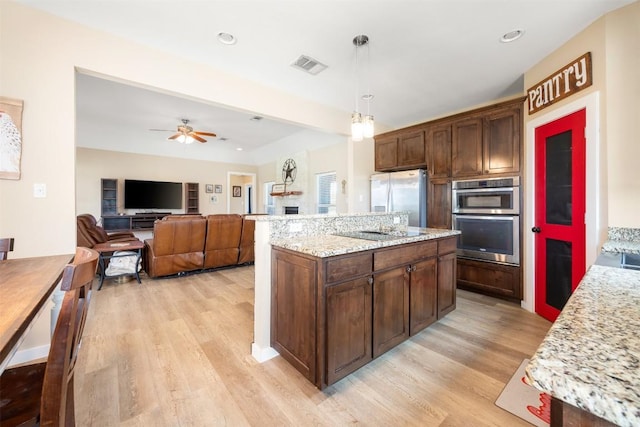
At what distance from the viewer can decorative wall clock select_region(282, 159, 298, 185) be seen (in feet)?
23.6

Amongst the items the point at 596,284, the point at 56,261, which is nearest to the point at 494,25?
the point at 596,284

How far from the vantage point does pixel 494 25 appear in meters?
2.32

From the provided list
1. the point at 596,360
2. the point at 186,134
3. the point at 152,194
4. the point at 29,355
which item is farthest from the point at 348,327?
the point at 152,194

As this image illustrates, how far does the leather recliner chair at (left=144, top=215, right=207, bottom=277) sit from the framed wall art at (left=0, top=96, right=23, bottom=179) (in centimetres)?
187

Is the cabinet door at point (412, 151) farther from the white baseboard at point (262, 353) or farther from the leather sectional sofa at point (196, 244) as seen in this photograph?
the white baseboard at point (262, 353)

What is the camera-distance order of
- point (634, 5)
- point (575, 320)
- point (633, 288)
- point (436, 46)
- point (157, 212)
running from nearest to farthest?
1. point (575, 320)
2. point (633, 288)
3. point (634, 5)
4. point (436, 46)
5. point (157, 212)

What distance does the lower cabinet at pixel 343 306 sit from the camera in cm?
166

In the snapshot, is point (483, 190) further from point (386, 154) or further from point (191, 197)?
point (191, 197)

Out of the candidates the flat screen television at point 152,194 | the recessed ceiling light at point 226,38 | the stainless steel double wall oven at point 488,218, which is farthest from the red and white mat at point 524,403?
the flat screen television at point 152,194

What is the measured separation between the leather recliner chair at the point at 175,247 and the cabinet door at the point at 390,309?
129 inches

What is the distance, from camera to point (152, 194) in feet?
23.3

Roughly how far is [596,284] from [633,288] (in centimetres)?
9

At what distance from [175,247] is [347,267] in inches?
133

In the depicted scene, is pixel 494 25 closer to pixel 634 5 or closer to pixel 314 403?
pixel 634 5
